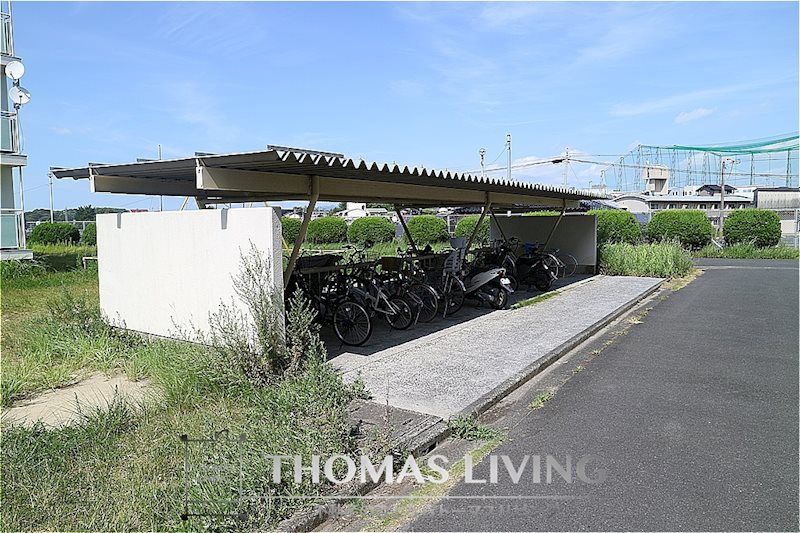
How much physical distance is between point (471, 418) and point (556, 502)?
129cm

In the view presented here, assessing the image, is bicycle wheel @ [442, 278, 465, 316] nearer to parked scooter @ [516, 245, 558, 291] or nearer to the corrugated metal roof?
the corrugated metal roof

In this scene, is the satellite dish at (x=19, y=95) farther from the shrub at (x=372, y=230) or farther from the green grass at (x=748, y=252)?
the green grass at (x=748, y=252)

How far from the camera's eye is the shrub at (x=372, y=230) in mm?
25219

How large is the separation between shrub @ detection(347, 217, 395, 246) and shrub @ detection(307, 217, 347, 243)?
4.11 ft

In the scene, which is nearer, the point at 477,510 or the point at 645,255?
the point at 477,510

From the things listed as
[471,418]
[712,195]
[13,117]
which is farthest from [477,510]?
[712,195]

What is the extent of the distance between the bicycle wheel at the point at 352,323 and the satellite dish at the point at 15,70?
1230 centimetres

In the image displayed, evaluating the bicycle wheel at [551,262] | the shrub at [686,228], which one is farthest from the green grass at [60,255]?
the shrub at [686,228]

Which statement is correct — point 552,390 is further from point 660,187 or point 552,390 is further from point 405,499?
point 660,187

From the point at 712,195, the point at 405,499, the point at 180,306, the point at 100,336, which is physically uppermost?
the point at 712,195

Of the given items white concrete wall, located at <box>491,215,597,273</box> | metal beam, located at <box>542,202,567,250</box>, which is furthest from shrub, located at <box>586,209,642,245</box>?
metal beam, located at <box>542,202,567,250</box>

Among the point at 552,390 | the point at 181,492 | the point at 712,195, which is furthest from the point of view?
the point at 712,195

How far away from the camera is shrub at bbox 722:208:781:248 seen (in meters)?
20.5

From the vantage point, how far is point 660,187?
50.1 m
